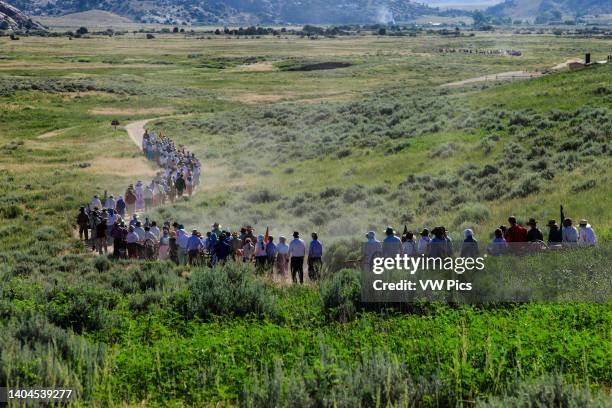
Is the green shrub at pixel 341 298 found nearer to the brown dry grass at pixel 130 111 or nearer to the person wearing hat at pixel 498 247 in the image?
the person wearing hat at pixel 498 247

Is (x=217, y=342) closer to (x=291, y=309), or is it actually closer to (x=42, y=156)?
(x=291, y=309)

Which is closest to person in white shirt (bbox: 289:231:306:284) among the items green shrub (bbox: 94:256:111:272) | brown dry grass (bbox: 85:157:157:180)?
green shrub (bbox: 94:256:111:272)

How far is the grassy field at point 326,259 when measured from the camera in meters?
8.78

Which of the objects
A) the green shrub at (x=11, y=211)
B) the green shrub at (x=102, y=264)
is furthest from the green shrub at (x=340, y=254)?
the green shrub at (x=11, y=211)

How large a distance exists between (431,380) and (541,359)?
144 cm

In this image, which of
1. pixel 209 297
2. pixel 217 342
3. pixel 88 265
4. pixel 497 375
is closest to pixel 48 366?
pixel 217 342

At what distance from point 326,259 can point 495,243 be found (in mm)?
5311

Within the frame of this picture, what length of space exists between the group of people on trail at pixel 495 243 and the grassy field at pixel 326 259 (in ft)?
2.43

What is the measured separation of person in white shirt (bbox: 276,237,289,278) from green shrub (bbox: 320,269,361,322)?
375cm

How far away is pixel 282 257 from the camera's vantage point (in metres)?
17.1

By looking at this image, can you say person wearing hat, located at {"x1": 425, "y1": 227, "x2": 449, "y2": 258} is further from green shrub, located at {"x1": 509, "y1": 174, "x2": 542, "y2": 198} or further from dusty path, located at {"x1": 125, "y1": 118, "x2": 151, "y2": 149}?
dusty path, located at {"x1": 125, "y1": 118, "x2": 151, "y2": 149}

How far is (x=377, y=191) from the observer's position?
94.0ft

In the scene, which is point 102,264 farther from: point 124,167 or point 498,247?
point 124,167

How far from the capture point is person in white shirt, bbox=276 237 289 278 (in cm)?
1702
